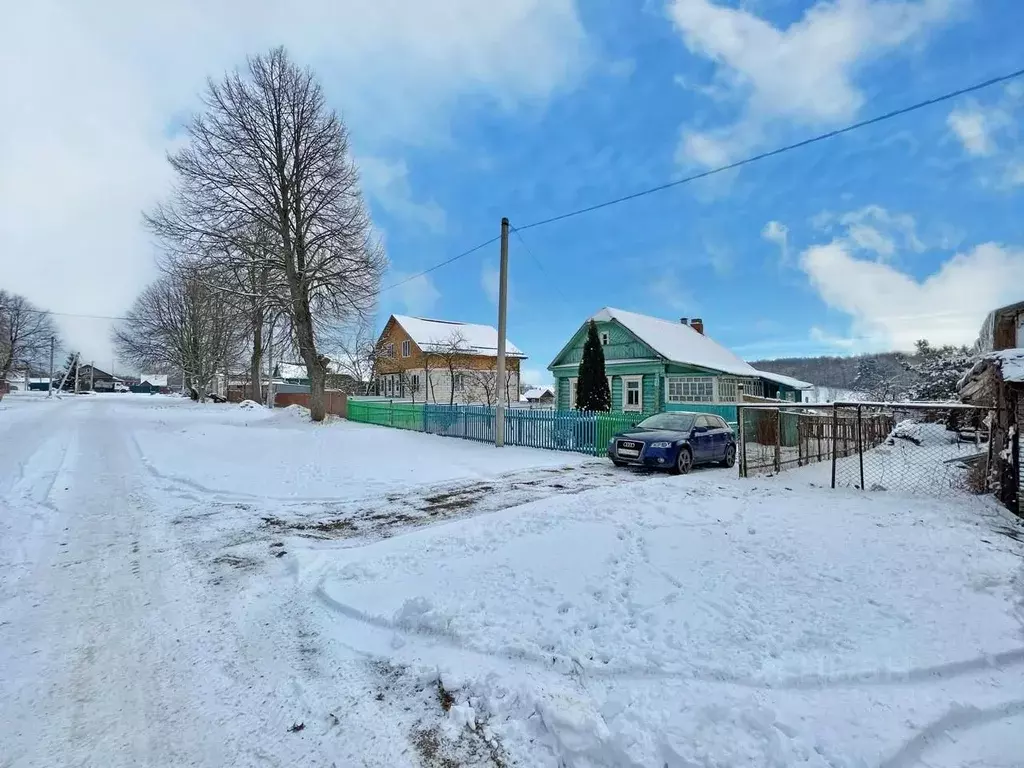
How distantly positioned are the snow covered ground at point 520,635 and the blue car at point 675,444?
157 inches

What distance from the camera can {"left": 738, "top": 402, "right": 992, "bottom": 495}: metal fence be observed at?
7896 millimetres

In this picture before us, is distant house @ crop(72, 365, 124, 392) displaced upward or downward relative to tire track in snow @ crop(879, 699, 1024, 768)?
upward

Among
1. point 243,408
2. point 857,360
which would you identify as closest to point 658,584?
point 243,408

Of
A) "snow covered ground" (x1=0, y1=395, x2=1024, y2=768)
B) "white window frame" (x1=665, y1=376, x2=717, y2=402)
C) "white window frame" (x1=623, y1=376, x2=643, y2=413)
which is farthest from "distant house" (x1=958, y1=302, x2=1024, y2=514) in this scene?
"white window frame" (x1=623, y1=376, x2=643, y2=413)

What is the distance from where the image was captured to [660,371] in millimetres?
22016

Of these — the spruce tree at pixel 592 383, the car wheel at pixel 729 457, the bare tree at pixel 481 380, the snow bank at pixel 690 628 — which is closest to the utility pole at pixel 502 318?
the spruce tree at pixel 592 383

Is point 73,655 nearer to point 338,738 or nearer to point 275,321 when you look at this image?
point 338,738

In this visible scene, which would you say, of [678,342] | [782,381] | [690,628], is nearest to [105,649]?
[690,628]

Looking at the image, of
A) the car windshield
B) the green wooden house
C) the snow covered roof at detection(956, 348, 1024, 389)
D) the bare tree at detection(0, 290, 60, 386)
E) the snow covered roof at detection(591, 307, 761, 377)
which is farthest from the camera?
the bare tree at detection(0, 290, 60, 386)

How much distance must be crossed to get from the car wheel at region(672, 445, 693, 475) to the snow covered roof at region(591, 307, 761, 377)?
1059cm

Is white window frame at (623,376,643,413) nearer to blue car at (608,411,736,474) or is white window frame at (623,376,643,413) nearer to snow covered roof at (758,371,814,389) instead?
snow covered roof at (758,371,814,389)

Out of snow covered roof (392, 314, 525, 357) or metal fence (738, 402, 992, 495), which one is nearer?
metal fence (738, 402, 992, 495)

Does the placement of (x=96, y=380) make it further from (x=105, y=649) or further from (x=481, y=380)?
(x=105, y=649)

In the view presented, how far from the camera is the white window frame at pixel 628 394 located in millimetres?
22969
